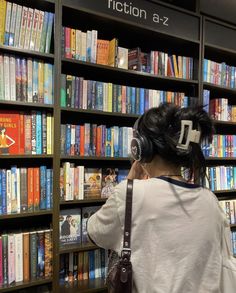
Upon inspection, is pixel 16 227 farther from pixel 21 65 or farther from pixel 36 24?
pixel 36 24

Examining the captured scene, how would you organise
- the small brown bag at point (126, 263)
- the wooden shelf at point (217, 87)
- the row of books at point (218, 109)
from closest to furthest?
1. the small brown bag at point (126, 263)
2. the wooden shelf at point (217, 87)
3. the row of books at point (218, 109)

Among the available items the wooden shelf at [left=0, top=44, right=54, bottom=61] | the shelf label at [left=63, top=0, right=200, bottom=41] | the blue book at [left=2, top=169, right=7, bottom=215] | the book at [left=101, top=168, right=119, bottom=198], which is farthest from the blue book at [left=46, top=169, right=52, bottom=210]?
the shelf label at [left=63, top=0, right=200, bottom=41]

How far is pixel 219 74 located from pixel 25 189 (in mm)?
1676

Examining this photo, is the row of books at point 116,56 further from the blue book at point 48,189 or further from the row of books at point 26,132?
the blue book at point 48,189

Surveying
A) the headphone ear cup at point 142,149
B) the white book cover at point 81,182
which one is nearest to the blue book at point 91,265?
the white book cover at point 81,182

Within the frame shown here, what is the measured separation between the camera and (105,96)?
1.80 meters

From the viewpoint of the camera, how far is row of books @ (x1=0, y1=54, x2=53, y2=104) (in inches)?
59.2

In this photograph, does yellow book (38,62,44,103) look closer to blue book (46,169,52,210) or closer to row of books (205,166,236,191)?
blue book (46,169,52,210)

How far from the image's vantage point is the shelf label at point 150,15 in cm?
171

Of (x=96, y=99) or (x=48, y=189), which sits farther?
(x=96, y=99)

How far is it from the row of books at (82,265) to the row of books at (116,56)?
47.0 inches

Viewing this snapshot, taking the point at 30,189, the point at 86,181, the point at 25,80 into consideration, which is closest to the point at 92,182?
the point at 86,181

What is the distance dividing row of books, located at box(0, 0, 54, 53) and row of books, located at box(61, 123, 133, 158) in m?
0.47

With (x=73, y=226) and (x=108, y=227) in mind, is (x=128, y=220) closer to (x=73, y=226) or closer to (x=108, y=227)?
(x=108, y=227)
